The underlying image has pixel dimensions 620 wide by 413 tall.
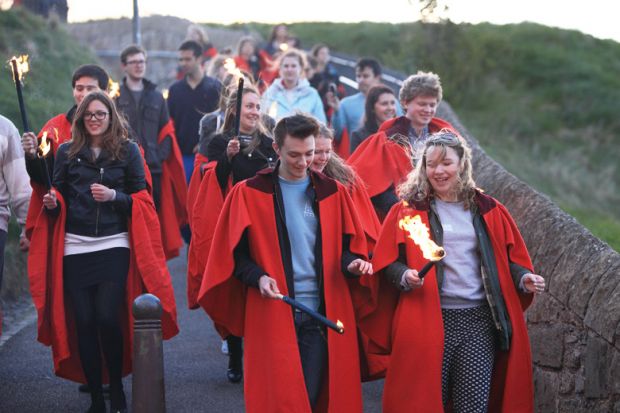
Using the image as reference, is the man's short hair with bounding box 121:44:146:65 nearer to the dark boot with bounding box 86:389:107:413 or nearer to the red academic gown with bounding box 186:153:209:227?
the red academic gown with bounding box 186:153:209:227

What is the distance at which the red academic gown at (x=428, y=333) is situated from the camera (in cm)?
622

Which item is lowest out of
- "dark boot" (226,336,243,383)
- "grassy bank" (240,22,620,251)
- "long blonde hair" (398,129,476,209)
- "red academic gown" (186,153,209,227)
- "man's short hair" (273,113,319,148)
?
"grassy bank" (240,22,620,251)

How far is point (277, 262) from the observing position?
6.28 meters

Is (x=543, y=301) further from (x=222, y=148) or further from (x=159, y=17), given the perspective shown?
(x=159, y=17)

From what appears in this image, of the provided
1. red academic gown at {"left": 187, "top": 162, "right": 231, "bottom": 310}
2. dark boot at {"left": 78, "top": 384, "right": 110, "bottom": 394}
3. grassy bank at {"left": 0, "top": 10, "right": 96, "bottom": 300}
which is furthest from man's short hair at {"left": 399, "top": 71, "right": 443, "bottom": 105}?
grassy bank at {"left": 0, "top": 10, "right": 96, "bottom": 300}

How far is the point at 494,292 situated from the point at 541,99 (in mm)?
33220

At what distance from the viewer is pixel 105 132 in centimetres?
776

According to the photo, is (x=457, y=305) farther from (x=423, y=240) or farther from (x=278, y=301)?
(x=278, y=301)

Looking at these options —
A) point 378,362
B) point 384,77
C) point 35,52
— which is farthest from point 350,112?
point 384,77

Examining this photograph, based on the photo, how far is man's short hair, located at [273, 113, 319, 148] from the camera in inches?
246

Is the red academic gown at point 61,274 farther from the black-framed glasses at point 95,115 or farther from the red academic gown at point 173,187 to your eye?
the red academic gown at point 173,187

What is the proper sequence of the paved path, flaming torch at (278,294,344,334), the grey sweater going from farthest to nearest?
1. the paved path
2. the grey sweater
3. flaming torch at (278,294,344,334)

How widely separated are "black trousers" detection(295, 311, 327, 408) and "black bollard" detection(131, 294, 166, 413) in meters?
0.71

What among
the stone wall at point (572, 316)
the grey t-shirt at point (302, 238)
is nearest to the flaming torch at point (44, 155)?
the grey t-shirt at point (302, 238)
